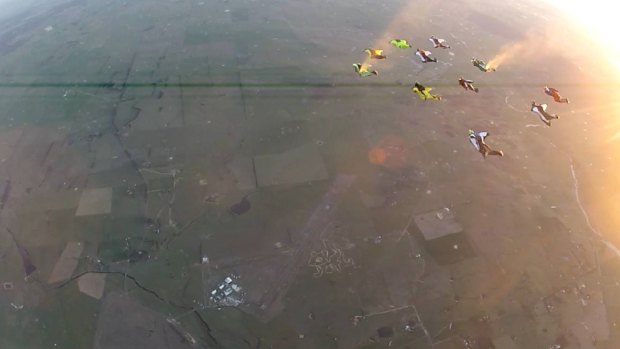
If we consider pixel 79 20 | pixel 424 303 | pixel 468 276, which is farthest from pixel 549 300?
pixel 79 20

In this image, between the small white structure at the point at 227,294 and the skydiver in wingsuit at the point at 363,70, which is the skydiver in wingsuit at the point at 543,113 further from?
the small white structure at the point at 227,294

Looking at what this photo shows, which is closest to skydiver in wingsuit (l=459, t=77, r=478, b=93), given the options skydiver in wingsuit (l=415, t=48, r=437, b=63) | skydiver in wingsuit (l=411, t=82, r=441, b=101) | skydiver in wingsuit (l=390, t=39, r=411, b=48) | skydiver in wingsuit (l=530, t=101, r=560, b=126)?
skydiver in wingsuit (l=411, t=82, r=441, b=101)

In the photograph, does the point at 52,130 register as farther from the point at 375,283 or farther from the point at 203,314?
the point at 375,283

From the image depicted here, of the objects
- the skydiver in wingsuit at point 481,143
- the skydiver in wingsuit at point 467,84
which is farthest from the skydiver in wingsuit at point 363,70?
the skydiver in wingsuit at point 481,143

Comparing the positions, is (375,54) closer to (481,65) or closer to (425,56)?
(425,56)

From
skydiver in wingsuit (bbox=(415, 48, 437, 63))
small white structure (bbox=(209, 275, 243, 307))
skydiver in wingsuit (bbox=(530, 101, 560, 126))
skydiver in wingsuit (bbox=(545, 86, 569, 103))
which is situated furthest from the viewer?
skydiver in wingsuit (bbox=(415, 48, 437, 63))

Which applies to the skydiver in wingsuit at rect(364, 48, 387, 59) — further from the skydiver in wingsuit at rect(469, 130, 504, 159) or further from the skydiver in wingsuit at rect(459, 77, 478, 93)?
the skydiver in wingsuit at rect(469, 130, 504, 159)

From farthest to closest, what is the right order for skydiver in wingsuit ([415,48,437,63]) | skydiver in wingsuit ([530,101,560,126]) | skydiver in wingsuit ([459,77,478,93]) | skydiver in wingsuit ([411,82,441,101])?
skydiver in wingsuit ([415,48,437,63]), skydiver in wingsuit ([459,77,478,93]), skydiver in wingsuit ([411,82,441,101]), skydiver in wingsuit ([530,101,560,126])

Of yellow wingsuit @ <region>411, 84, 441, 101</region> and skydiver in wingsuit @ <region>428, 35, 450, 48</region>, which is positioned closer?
yellow wingsuit @ <region>411, 84, 441, 101</region>
